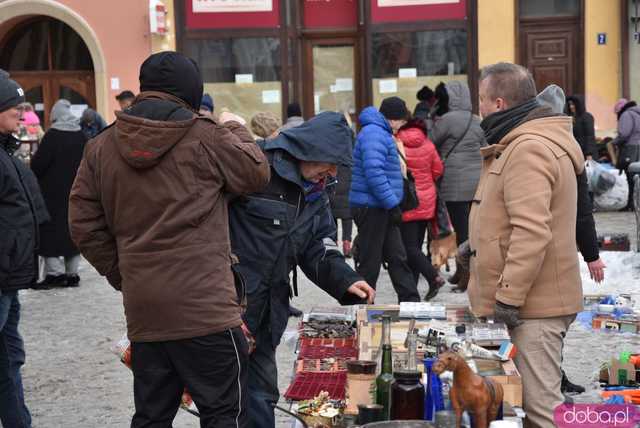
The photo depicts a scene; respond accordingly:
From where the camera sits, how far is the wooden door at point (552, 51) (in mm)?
18469

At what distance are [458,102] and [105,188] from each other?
6.14 meters

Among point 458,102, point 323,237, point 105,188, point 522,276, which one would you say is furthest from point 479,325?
point 458,102

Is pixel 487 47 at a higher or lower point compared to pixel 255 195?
higher

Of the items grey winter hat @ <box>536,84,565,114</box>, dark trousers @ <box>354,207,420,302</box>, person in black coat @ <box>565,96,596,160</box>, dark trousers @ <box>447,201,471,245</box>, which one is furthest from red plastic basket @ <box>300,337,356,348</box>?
person in black coat @ <box>565,96,596,160</box>

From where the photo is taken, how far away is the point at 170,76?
384 cm

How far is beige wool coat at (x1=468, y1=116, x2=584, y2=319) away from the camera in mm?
4363

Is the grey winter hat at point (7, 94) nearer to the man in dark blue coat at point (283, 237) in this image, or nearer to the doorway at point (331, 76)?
the man in dark blue coat at point (283, 237)

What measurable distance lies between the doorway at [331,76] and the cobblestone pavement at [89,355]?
8.44 metres

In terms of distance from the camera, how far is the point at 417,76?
59.8ft

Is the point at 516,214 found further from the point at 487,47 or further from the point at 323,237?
the point at 487,47

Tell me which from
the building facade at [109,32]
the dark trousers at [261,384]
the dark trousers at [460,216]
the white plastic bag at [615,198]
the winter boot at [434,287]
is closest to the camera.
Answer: the dark trousers at [261,384]

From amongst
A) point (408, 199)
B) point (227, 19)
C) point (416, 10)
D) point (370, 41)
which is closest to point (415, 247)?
point (408, 199)

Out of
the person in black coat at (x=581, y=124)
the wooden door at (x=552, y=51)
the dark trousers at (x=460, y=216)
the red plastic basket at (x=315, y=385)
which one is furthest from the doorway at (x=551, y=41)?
the red plastic basket at (x=315, y=385)

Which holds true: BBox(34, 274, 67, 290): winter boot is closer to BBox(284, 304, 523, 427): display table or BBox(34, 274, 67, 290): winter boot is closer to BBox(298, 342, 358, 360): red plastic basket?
BBox(284, 304, 523, 427): display table
